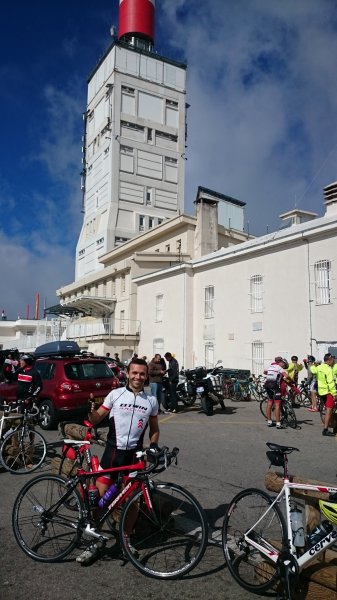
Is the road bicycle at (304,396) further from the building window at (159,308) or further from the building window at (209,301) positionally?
the building window at (159,308)

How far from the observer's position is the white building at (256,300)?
19.9m

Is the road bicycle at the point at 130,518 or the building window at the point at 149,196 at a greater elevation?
the building window at the point at 149,196

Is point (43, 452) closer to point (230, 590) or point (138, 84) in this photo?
point (230, 590)

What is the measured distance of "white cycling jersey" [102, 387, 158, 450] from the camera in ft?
14.5

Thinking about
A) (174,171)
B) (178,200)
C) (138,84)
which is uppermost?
(138,84)

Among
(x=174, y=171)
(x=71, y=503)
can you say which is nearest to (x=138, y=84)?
(x=174, y=171)

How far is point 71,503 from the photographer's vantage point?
14.0 feet

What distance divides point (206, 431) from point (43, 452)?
4828mm

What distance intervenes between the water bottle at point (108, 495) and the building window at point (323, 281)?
55.5 feet

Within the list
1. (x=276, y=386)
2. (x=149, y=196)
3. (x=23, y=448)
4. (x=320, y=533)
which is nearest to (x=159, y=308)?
(x=276, y=386)

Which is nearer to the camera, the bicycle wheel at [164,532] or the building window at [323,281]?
the bicycle wheel at [164,532]

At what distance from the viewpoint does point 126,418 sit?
4.43m

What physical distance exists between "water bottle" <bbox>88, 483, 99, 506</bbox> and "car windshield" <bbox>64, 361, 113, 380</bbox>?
757cm

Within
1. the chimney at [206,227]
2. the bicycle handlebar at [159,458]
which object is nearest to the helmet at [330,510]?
the bicycle handlebar at [159,458]
